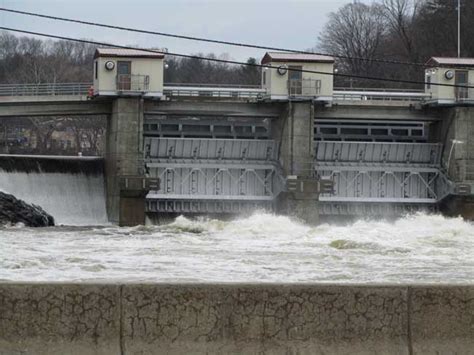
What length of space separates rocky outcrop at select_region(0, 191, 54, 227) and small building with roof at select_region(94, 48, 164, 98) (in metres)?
6.08

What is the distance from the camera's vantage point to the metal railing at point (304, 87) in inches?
1465

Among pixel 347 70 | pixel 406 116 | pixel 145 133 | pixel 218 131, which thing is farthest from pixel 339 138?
pixel 347 70

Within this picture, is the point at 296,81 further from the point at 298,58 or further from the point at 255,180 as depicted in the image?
the point at 255,180

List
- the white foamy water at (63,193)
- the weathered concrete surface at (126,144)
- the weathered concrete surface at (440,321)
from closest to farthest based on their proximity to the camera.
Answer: the weathered concrete surface at (440,321)
the white foamy water at (63,193)
the weathered concrete surface at (126,144)

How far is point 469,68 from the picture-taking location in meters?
39.3

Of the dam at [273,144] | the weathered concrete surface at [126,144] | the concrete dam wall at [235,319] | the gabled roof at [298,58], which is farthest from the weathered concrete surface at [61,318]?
the gabled roof at [298,58]

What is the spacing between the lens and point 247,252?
2364 centimetres

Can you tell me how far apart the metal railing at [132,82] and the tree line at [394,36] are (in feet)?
118

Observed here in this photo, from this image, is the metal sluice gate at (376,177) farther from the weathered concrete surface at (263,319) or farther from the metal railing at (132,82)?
the weathered concrete surface at (263,319)

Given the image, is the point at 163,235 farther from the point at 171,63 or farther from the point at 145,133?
the point at 171,63

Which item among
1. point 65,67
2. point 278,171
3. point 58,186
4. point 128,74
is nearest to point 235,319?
point 58,186

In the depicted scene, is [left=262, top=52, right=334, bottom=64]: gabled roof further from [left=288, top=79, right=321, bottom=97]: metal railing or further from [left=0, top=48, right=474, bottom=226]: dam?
[left=288, top=79, right=321, bottom=97]: metal railing

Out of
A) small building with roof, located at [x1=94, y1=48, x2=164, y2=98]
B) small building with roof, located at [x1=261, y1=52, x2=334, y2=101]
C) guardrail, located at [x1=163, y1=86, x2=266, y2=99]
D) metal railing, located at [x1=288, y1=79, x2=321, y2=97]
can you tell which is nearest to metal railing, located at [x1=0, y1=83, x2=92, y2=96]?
small building with roof, located at [x1=94, y1=48, x2=164, y2=98]

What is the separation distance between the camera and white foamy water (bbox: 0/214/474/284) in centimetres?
1759
